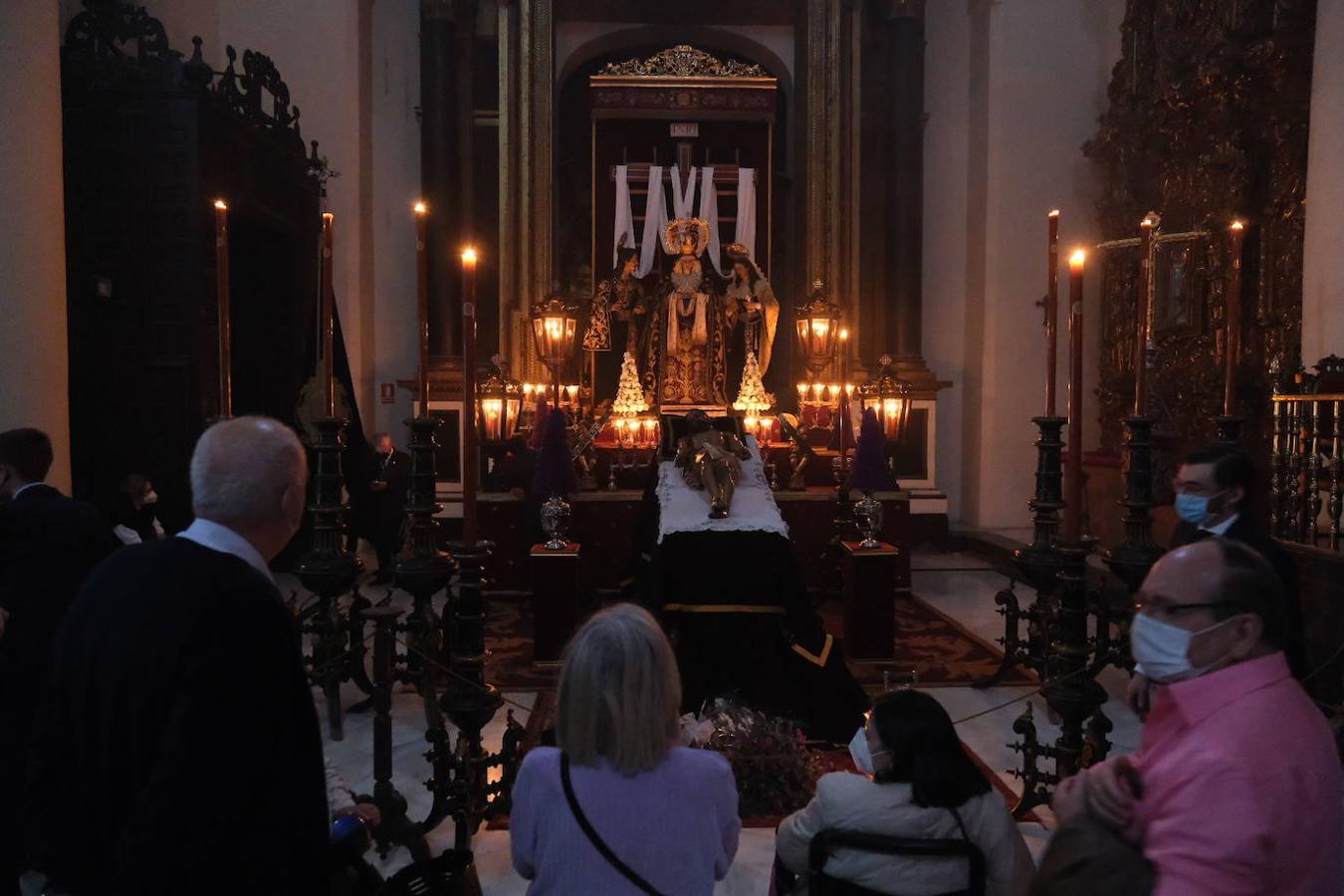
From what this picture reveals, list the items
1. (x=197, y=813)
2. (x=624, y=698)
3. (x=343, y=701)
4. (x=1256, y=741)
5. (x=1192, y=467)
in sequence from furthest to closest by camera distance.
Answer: (x=343, y=701)
(x=1192, y=467)
(x=624, y=698)
(x=197, y=813)
(x=1256, y=741)

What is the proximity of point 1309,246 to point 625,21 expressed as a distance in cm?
1014

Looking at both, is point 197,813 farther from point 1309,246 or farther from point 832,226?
point 832,226

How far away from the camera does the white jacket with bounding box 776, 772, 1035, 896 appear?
2.28m

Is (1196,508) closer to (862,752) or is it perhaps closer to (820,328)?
(862,752)

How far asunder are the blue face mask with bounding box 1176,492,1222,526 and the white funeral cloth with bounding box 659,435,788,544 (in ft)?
8.86

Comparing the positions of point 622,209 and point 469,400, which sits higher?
point 622,209

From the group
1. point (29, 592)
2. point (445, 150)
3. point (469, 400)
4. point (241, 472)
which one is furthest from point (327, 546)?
point (445, 150)

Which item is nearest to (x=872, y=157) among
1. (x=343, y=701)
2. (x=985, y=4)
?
(x=985, y=4)

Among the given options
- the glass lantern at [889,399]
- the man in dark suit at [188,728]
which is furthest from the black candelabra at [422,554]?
the glass lantern at [889,399]

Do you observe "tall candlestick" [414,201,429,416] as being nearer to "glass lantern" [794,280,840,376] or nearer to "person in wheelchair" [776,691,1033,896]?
"person in wheelchair" [776,691,1033,896]

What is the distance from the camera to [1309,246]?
8359 millimetres

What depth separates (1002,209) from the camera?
508 inches

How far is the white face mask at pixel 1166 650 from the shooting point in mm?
1656

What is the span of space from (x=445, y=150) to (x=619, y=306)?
3.36m
